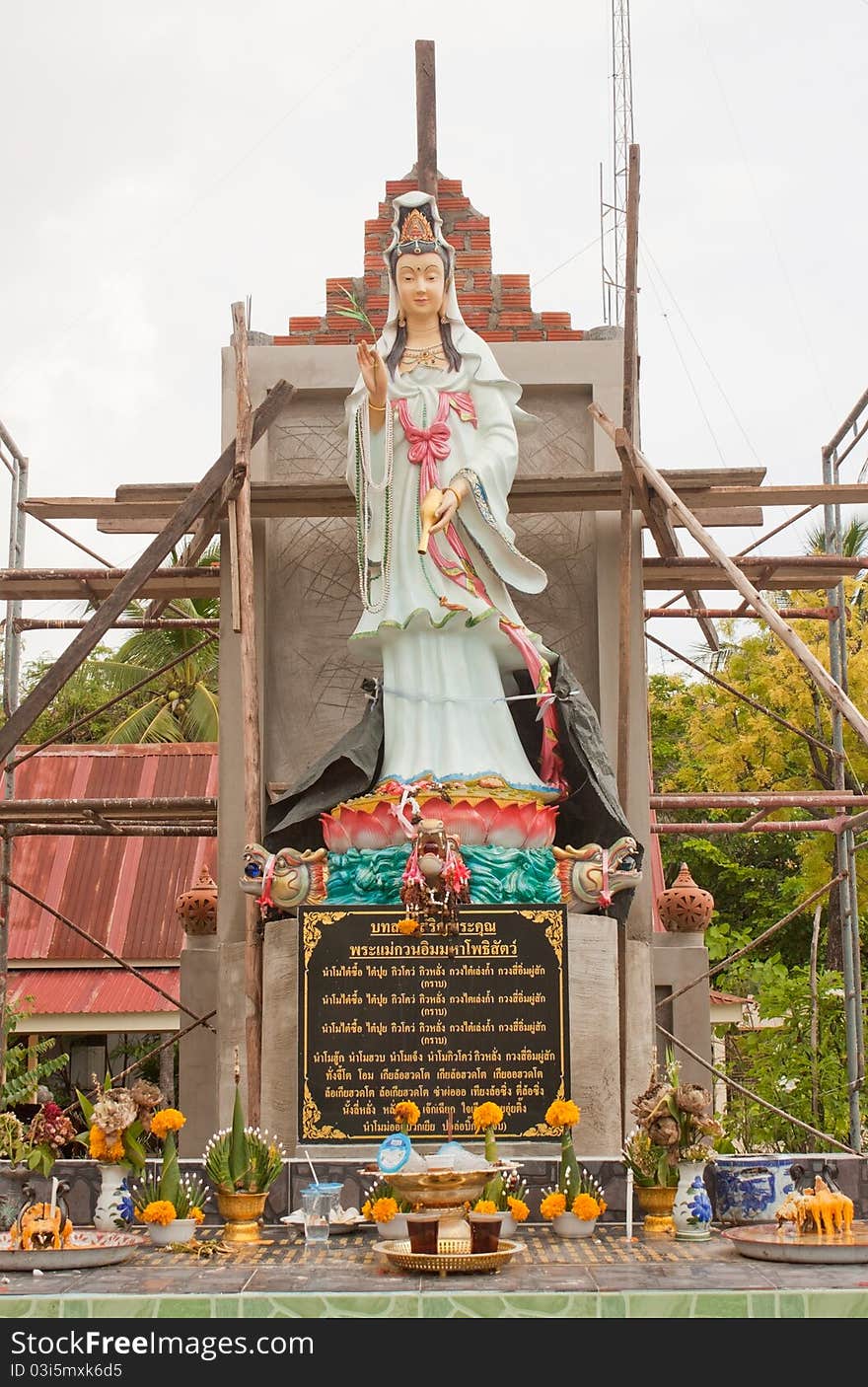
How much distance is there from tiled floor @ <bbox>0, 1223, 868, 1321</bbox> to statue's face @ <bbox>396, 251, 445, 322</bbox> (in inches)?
289

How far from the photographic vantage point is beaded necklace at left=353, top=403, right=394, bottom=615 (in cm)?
1297

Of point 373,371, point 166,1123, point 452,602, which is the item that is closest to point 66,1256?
point 166,1123

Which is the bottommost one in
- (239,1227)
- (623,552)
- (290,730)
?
(239,1227)

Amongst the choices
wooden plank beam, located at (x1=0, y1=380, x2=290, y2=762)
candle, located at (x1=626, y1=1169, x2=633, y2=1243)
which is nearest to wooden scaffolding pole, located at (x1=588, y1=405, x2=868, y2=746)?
wooden plank beam, located at (x1=0, y1=380, x2=290, y2=762)

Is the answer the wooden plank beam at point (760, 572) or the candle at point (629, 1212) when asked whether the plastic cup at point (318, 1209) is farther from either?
the wooden plank beam at point (760, 572)

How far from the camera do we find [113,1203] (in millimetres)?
9328

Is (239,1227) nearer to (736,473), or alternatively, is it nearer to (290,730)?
(290,730)

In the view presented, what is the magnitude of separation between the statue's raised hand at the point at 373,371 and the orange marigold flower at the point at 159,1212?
631 cm

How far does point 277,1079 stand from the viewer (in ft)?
37.5

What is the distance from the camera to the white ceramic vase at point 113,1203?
9.29 metres

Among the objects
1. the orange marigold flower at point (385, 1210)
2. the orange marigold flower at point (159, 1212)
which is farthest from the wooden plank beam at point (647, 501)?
the orange marigold flower at point (159, 1212)

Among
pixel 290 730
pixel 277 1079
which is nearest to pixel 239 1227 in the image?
pixel 277 1079
